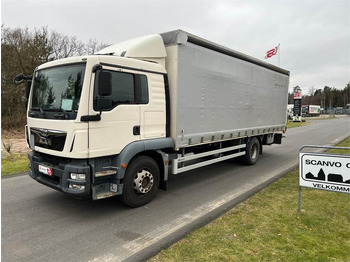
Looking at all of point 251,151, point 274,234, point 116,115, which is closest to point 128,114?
point 116,115

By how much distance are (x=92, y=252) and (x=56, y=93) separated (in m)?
2.65

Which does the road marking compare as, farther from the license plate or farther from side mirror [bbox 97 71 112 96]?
side mirror [bbox 97 71 112 96]

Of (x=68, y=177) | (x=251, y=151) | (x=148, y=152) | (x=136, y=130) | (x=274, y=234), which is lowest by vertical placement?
(x=274, y=234)

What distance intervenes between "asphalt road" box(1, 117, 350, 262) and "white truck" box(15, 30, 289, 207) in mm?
473

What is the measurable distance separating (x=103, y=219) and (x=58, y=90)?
2347mm

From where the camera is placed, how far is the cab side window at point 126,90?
4.21 metres

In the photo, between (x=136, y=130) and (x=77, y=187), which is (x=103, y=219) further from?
(x=136, y=130)

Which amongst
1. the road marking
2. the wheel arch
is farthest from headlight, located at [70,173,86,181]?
the road marking

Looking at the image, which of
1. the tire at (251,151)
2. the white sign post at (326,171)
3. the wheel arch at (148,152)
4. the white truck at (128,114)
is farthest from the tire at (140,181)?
the tire at (251,151)

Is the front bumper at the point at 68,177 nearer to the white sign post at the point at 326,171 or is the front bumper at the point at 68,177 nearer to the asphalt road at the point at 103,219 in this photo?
the asphalt road at the point at 103,219

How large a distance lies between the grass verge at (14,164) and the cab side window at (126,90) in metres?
4.95

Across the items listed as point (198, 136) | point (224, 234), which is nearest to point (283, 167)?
point (198, 136)

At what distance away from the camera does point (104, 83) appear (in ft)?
12.6

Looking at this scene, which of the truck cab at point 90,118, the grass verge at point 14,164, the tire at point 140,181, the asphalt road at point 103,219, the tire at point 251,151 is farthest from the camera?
the tire at point 251,151
